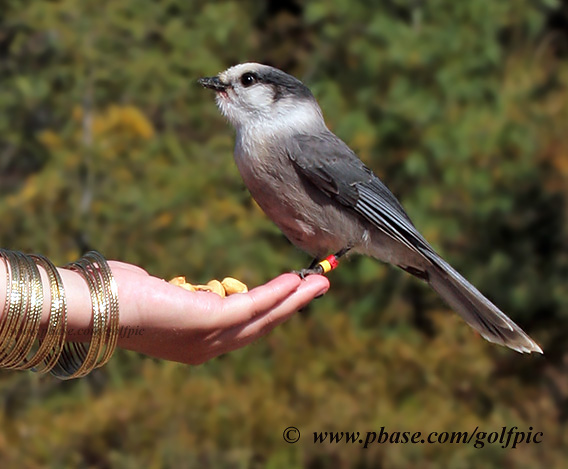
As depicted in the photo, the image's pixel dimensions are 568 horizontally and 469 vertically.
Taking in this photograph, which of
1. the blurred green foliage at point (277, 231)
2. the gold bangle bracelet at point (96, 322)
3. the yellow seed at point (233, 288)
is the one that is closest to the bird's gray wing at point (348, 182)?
the yellow seed at point (233, 288)

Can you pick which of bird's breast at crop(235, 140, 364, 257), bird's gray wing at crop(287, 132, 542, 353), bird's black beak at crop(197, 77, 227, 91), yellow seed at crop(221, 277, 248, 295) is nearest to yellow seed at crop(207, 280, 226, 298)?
yellow seed at crop(221, 277, 248, 295)

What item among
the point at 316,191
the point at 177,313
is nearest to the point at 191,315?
the point at 177,313

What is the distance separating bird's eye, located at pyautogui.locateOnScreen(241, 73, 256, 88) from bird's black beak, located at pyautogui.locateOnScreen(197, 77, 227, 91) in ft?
0.21

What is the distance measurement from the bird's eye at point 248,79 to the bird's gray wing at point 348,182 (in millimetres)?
254

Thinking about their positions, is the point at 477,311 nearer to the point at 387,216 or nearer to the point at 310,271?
the point at 387,216

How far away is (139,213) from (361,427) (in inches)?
57.2

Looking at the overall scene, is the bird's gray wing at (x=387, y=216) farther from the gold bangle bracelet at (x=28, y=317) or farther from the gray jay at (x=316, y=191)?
the gold bangle bracelet at (x=28, y=317)

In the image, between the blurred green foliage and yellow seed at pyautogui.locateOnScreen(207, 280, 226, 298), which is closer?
yellow seed at pyautogui.locateOnScreen(207, 280, 226, 298)

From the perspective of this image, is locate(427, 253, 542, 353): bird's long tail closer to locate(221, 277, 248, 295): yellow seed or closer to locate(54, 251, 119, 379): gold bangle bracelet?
locate(221, 277, 248, 295): yellow seed

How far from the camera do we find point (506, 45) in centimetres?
620

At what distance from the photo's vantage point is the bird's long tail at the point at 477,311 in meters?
3.12

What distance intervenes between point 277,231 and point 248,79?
172 cm

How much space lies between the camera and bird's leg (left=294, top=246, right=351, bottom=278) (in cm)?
308

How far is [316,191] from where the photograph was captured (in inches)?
125
